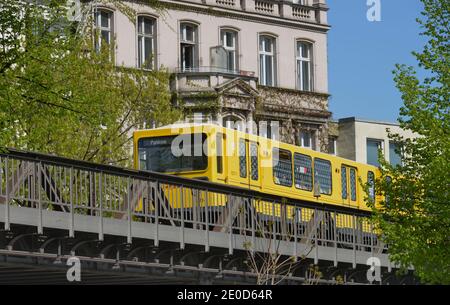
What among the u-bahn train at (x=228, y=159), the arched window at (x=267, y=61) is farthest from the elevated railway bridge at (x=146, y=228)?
the arched window at (x=267, y=61)

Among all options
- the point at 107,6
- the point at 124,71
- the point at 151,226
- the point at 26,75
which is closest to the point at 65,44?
the point at 26,75

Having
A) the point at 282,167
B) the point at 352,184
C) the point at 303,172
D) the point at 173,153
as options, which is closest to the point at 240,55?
the point at 352,184

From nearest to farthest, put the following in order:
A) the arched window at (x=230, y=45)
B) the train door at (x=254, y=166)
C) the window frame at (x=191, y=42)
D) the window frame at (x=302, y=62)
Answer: the train door at (x=254, y=166) < the window frame at (x=191, y=42) < the arched window at (x=230, y=45) < the window frame at (x=302, y=62)

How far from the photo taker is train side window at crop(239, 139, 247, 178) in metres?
48.4

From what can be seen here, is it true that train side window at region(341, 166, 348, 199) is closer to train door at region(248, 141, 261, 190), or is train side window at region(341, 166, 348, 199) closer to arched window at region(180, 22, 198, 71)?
train door at region(248, 141, 261, 190)

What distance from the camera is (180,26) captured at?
76625 mm

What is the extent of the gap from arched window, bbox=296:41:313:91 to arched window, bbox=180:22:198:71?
6767mm

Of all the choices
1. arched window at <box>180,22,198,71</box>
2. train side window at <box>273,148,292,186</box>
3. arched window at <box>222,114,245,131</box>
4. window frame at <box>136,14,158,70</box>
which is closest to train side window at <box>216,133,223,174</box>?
train side window at <box>273,148,292,186</box>

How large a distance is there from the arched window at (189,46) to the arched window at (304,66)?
677 centimetres

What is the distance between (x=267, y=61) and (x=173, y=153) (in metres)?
32.5

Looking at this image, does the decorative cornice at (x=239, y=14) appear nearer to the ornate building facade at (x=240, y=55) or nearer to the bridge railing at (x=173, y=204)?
the ornate building facade at (x=240, y=55)

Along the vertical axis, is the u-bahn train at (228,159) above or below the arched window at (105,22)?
below

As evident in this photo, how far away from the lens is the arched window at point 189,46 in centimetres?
7662
